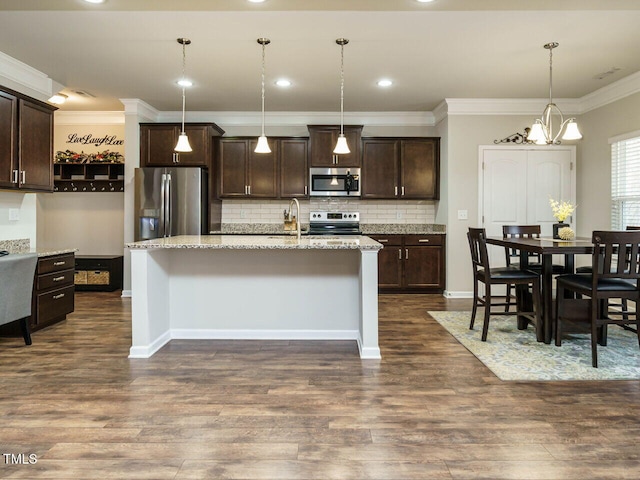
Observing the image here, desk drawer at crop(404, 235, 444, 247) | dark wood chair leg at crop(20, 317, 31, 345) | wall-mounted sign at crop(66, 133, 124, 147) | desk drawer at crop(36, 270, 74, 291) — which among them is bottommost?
dark wood chair leg at crop(20, 317, 31, 345)

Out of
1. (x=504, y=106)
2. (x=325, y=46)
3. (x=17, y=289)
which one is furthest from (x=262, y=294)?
(x=504, y=106)

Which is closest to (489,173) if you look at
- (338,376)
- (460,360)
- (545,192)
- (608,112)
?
(545,192)

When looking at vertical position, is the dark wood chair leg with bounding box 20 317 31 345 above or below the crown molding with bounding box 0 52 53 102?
below

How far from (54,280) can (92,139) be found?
3.42 meters

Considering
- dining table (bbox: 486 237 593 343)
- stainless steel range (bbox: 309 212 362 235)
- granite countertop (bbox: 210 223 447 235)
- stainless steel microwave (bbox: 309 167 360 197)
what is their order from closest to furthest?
dining table (bbox: 486 237 593 343) → stainless steel microwave (bbox: 309 167 360 197) → stainless steel range (bbox: 309 212 362 235) → granite countertop (bbox: 210 223 447 235)

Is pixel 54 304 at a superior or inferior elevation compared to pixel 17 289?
inferior

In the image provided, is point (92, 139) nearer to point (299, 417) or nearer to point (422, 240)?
point (422, 240)

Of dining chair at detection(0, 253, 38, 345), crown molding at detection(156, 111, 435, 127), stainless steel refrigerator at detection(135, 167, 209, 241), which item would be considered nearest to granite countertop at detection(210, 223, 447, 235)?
stainless steel refrigerator at detection(135, 167, 209, 241)

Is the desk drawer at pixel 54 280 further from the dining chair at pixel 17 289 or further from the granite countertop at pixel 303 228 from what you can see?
the granite countertop at pixel 303 228

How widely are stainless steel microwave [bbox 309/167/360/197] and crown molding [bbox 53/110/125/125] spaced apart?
10.4 ft

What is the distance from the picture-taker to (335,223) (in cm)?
661

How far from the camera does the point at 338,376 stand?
2996 mm

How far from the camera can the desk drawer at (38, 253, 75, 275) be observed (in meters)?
4.10

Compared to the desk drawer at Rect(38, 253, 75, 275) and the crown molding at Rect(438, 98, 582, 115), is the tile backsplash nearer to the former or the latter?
the crown molding at Rect(438, 98, 582, 115)
